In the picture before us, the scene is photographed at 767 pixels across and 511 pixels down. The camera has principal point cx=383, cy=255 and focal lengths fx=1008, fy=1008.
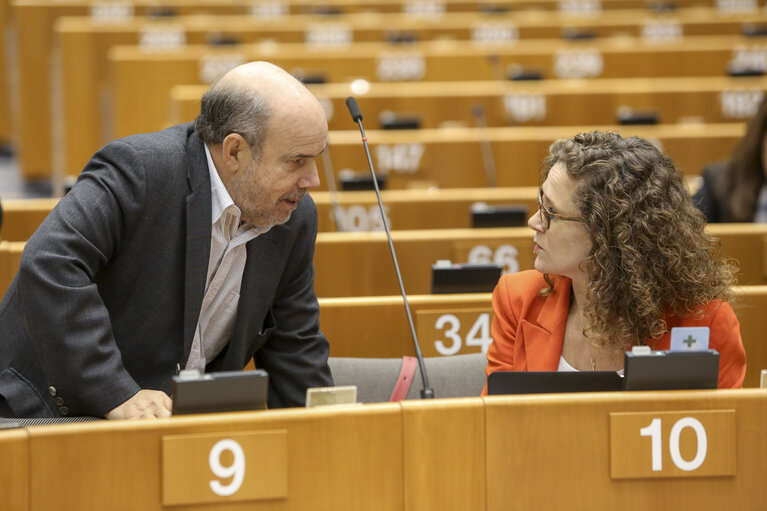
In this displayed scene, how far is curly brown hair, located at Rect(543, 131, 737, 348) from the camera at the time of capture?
1921 mm

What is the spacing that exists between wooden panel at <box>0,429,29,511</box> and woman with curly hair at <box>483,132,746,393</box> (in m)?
1.05

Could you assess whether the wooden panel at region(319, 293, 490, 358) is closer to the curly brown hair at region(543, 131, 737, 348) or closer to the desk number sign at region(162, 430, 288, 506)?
the curly brown hair at region(543, 131, 737, 348)

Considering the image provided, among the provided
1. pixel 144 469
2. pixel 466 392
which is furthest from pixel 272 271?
pixel 144 469

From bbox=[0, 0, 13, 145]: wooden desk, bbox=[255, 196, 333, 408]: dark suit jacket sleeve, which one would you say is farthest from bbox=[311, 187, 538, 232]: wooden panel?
bbox=[0, 0, 13, 145]: wooden desk

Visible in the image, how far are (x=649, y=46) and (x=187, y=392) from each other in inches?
205

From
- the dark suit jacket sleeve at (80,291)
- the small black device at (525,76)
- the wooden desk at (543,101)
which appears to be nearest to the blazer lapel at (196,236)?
the dark suit jacket sleeve at (80,291)

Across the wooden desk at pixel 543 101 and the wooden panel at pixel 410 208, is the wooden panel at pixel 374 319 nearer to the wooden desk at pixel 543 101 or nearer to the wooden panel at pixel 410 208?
the wooden panel at pixel 410 208

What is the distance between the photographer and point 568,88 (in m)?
5.20

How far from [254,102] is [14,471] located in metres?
0.84

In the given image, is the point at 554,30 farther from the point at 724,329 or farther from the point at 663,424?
the point at 663,424

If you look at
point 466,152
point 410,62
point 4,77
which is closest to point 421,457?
point 466,152

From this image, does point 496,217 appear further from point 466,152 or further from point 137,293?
point 137,293

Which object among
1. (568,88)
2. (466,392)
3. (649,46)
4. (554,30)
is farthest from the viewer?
(554,30)

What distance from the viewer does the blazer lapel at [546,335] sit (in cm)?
203
